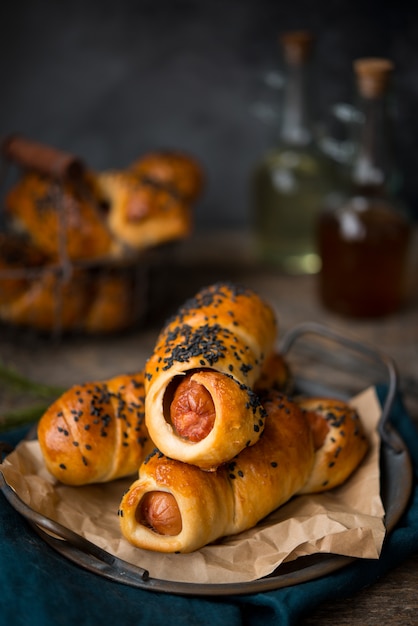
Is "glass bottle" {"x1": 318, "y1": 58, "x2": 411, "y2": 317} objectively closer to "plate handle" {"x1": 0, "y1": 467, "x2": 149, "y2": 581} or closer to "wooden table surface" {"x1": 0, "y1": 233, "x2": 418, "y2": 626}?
"wooden table surface" {"x1": 0, "y1": 233, "x2": 418, "y2": 626}

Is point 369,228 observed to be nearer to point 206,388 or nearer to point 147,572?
point 206,388

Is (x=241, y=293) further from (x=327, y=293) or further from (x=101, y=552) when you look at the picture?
(x=327, y=293)

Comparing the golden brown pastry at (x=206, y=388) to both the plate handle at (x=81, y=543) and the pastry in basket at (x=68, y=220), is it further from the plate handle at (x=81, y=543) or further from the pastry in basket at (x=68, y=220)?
the pastry in basket at (x=68, y=220)

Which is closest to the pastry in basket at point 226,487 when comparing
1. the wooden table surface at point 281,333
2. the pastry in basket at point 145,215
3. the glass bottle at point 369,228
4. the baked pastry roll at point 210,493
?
the baked pastry roll at point 210,493

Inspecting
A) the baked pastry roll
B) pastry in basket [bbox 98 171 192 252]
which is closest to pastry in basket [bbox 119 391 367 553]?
the baked pastry roll

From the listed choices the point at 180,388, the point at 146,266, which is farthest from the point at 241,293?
the point at 146,266
